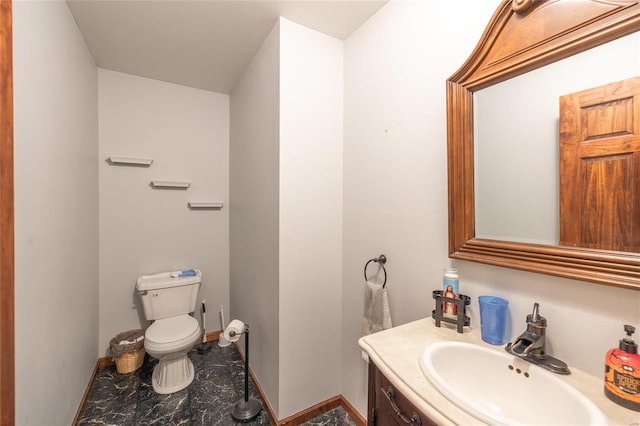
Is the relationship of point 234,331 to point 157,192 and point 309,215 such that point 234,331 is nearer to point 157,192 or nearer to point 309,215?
point 309,215

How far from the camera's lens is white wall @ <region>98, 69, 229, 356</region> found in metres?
2.36

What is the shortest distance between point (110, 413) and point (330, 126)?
2.45 meters

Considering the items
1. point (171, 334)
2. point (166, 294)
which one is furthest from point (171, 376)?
point (166, 294)

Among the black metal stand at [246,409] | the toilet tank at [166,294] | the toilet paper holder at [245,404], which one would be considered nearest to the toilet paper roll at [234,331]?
the toilet paper holder at [245,404]

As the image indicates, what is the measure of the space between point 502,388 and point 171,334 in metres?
2.11

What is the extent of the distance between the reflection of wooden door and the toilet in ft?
7.67

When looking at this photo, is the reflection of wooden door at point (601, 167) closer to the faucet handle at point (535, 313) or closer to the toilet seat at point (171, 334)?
the faucet handle at point (535, 313)

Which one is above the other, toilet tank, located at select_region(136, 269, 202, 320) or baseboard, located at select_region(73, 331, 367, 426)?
toilet tank, located at select_region(136, 269, 202, 320)

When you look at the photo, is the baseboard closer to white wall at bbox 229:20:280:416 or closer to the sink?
white wall at bbox 229:20:280:416

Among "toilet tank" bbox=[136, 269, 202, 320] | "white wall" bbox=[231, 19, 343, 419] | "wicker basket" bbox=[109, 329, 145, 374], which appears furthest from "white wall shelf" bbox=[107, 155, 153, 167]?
"wicker basket" bbox=[109, 329, 145, 374]

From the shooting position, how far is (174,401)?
1906mm

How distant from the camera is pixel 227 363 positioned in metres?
2.37

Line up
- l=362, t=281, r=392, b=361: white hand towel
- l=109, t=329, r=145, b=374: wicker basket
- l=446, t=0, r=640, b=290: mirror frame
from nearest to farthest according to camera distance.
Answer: l=446, t=0, r=640, b=290: mirror frame
l=362, t=281, r=392, b=361: white hand towel
l=109, t=329, r=145, b=374: wicker basket

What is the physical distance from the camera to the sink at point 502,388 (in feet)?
2.22
